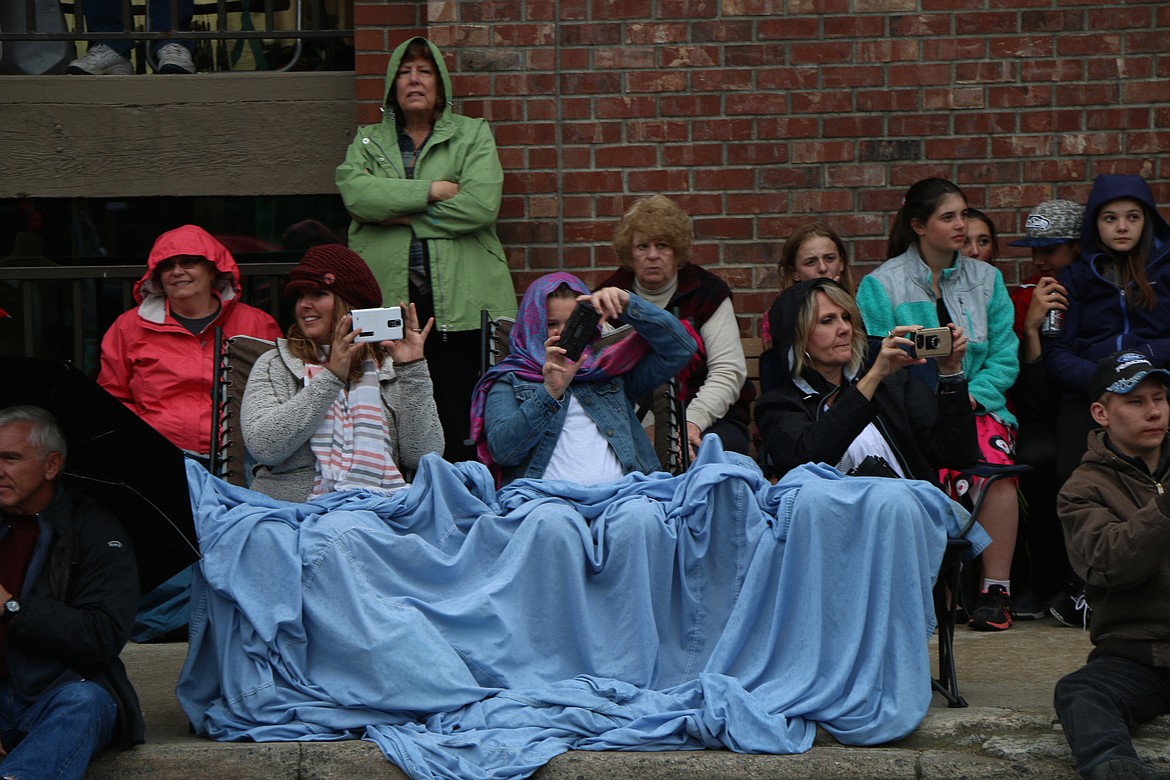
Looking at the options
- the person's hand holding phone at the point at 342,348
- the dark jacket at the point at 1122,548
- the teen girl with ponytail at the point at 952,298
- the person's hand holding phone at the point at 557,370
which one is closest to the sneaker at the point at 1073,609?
the teen girl with ponytail at the point at 952,298

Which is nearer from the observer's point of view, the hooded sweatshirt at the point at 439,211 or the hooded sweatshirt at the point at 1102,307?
the hooded sweatshirt at the point at 1102,307

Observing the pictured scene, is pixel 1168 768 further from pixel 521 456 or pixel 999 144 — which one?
pixel 999 144

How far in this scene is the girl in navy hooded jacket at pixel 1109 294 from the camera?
6.52 m

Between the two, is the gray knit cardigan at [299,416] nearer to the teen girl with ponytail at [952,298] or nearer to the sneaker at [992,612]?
the teen girl with ponytail at [952,298]

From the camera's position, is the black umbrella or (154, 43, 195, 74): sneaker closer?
the black umbrella

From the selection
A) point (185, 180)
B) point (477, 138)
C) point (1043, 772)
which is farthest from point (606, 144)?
point (1043, 772)

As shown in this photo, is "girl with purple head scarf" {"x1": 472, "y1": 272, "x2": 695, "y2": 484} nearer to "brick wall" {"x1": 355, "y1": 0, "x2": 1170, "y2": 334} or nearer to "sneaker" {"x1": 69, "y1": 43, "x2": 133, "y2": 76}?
"brick wall" {"x1": 355, "y1": 0, "x2": 1170, "y2": 334}

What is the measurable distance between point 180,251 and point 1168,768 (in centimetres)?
A: 408

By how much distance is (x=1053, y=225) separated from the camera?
6988mm

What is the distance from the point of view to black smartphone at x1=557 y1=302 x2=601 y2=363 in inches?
215

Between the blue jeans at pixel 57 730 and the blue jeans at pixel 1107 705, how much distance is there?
267 centimetres

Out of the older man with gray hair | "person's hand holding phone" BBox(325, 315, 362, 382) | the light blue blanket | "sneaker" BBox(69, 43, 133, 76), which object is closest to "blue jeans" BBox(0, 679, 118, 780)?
the older man with gray hair

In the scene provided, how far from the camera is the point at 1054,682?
5.25 meters

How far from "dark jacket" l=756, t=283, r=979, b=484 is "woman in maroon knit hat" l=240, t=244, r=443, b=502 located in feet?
4.02
